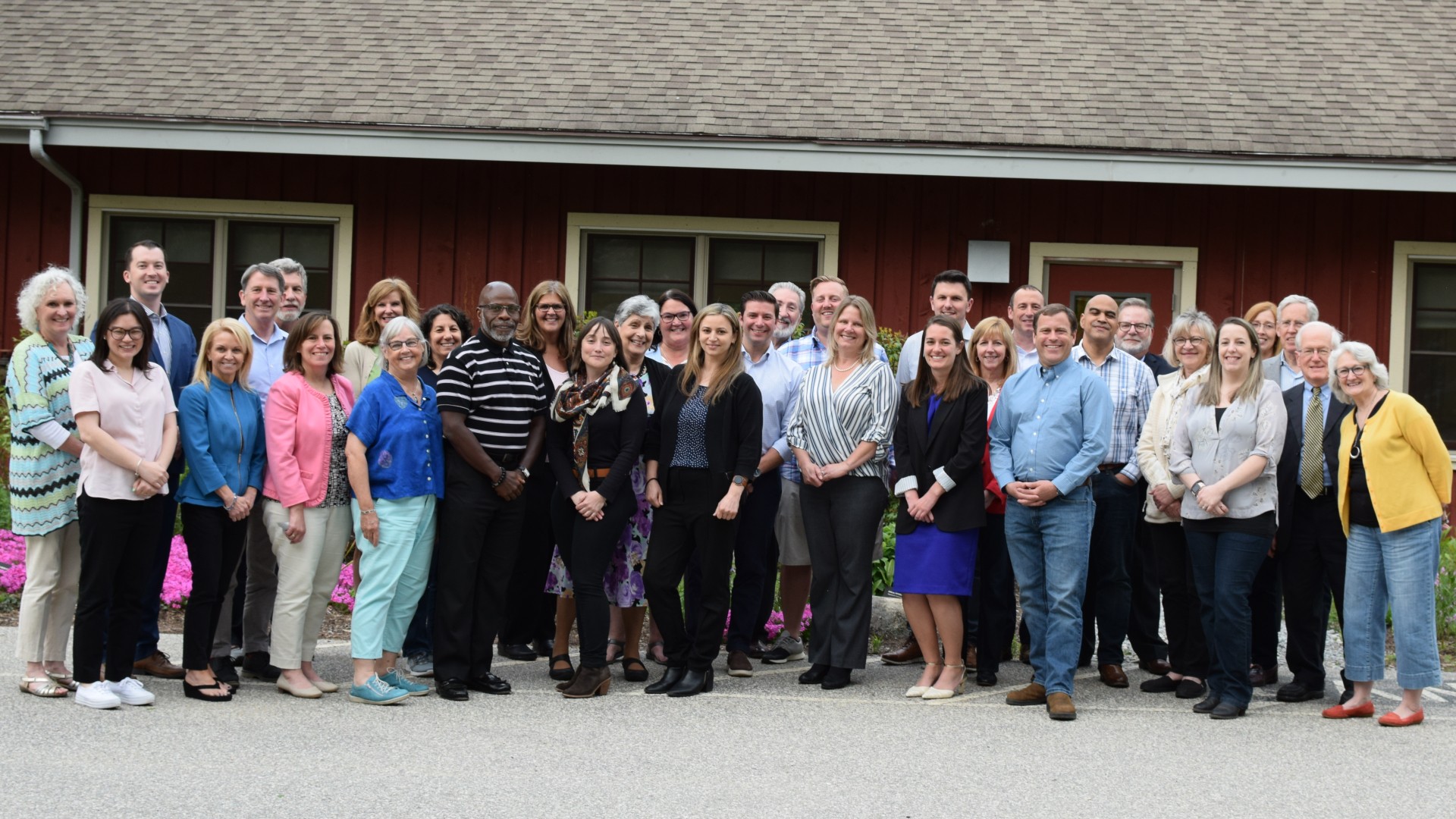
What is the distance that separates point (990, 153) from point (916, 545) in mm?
4715

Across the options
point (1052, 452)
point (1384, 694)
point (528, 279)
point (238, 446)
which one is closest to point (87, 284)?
point (528, 279)

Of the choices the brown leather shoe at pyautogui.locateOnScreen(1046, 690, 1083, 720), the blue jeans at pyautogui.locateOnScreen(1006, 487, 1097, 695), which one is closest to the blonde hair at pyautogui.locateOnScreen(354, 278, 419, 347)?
the blue jeans at pyautogui.locateOnScreen(1006, 487, 1097, 695)

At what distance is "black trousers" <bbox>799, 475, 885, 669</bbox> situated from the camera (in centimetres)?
656

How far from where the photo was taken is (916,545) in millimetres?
6531

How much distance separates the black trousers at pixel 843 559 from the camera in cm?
656

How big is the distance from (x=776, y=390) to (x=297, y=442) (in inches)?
95.6

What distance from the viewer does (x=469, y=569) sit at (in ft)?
20.6

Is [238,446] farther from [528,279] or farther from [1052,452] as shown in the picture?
[528,279]

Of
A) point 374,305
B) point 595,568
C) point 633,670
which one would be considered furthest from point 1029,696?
point 374,305

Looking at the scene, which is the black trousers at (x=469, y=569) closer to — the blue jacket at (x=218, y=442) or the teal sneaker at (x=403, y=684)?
the teal sneaker at (x=403, y=684)

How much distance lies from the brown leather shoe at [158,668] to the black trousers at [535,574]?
1566mm

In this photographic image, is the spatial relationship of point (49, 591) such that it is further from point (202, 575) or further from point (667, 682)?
point (667, 682)

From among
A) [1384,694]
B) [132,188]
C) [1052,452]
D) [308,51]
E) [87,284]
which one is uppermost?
[308,51]

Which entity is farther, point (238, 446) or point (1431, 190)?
point (1431, 190)
